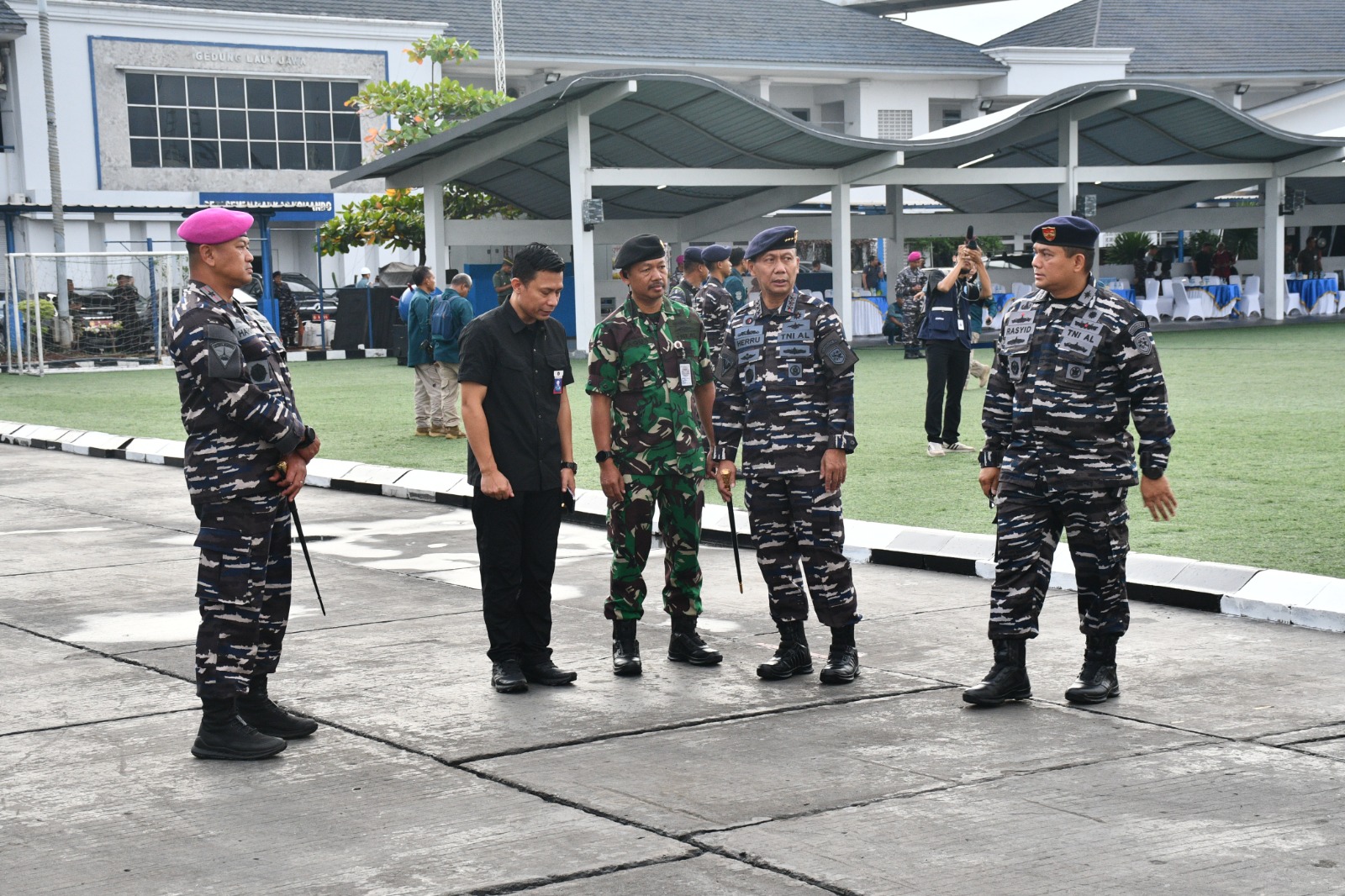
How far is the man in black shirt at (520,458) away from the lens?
22.4ft

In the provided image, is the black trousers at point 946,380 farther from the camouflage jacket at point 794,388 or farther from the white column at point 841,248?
the white column at point 841,248

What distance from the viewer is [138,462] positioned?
669 inches

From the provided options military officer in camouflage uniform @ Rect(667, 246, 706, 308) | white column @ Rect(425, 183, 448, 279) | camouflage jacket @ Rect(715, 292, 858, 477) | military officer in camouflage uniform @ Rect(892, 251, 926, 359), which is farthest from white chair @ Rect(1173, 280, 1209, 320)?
camouflage jacket @ Rect(715, 292, 858, 477)

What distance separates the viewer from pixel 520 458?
6.84 metres

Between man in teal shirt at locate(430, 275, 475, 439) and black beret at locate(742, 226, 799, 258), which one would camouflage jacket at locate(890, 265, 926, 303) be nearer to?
man in teal shirt at locate(430, 275, 475, 439)

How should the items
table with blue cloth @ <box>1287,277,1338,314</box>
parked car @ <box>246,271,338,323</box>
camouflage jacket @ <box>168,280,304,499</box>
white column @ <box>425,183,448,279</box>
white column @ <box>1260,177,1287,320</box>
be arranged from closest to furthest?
camouflage jacket @ <box>168,280,304,499</box> < white column @ <box>425,183,448,279</box> < white column @ <box>1260,177,1287,320</box> < table with blue cloth @ <box>1287,277,1338,314</box> < parked car @ <box>246,271,338,323</box>

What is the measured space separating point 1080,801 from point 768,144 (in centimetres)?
2498

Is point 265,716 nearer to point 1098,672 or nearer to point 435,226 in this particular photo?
point 1098,672

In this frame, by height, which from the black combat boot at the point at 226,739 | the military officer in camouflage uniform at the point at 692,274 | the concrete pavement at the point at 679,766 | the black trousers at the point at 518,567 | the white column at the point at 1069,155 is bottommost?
the concrete pavement at the point at 679,766

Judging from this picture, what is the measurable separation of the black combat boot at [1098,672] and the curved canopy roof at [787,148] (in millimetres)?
19960

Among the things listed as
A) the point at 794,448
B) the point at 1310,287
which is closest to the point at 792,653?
the point at 794,448

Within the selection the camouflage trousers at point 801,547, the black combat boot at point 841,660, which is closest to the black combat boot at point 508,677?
the camouflage trousers at point 801,547

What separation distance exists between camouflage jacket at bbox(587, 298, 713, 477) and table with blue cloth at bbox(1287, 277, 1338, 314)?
1276 inches

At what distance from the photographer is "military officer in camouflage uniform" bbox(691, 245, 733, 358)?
12312 mm
